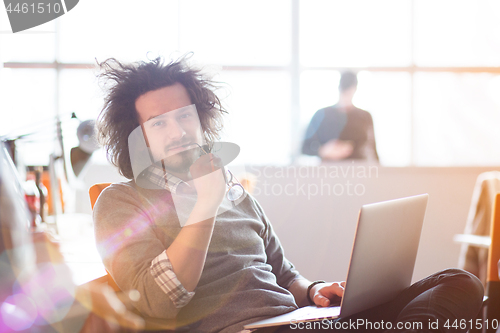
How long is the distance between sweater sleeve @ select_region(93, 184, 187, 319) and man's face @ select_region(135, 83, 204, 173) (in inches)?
7.3

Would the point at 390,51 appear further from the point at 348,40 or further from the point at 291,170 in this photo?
the point at 291,170

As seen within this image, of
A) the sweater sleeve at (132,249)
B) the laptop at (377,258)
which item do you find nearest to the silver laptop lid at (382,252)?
the laptop at (377,258)

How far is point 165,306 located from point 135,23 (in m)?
2.55

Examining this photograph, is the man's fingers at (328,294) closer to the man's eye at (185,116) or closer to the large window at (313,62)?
the man's eye at (185,116)

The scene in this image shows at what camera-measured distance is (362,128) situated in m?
2.89

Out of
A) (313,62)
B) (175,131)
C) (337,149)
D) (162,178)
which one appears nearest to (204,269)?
(162,178)

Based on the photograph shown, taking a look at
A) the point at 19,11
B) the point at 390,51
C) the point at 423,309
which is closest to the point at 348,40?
the point at 390,51

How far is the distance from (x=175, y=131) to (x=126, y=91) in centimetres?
22

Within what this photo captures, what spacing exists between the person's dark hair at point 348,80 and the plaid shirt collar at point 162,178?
2.02 meters

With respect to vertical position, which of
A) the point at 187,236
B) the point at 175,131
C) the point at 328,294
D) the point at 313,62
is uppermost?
the point at 313,62

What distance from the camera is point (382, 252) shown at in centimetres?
95

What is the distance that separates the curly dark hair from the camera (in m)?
1.26

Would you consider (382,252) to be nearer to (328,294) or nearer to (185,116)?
(328,294)

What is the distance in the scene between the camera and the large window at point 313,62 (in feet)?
9.87
